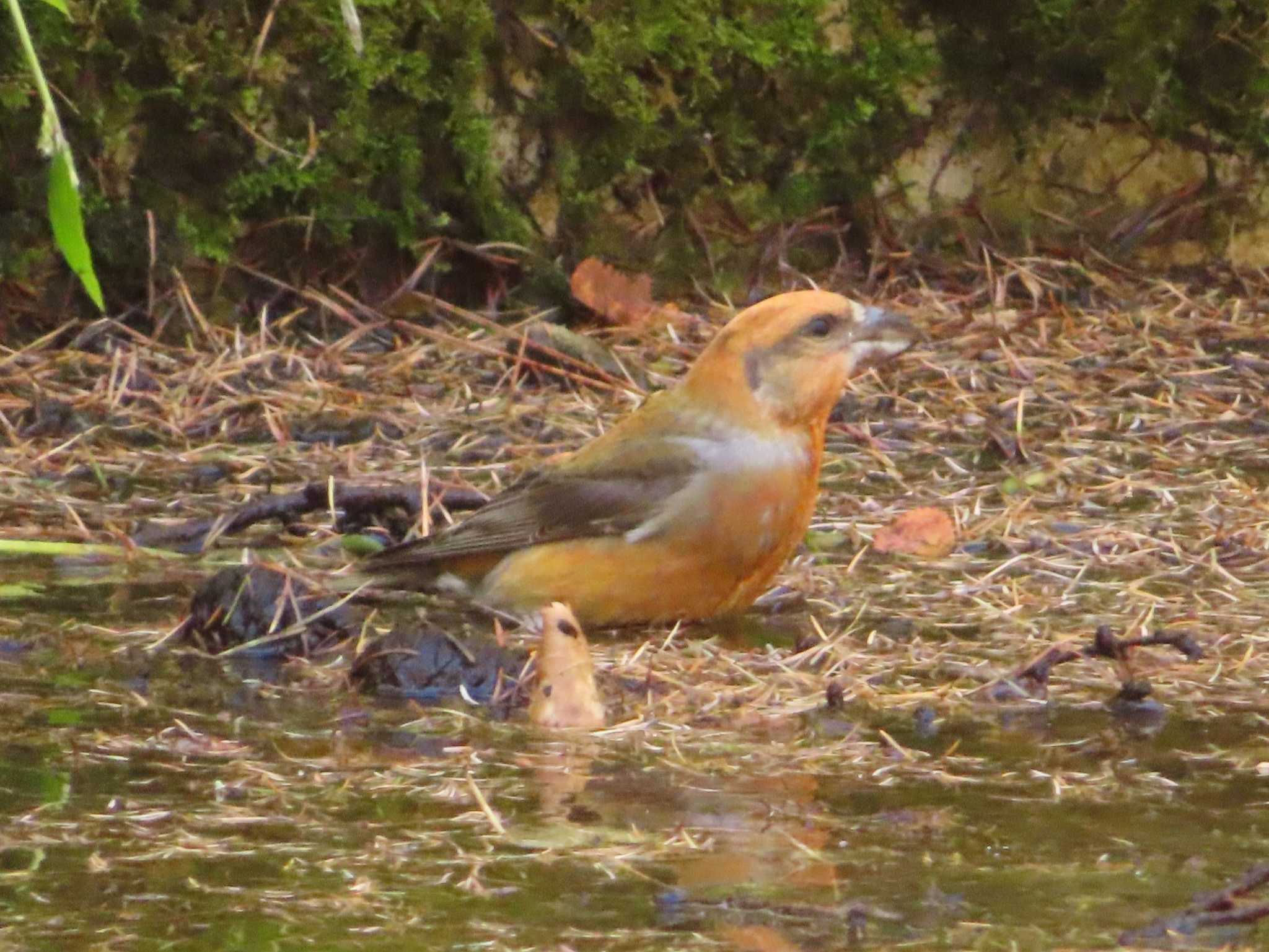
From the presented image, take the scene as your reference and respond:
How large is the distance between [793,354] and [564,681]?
4.66 ft

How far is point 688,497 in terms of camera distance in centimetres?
478

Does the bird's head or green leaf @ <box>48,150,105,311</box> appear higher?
green leaf @ <box>48,150,105,311</box>

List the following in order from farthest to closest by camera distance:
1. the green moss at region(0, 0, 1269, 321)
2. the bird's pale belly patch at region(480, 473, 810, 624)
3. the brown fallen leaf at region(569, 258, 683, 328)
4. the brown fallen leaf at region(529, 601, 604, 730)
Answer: the brown fallen leaf at region(569, 258, 683, 328), the green moss at region(0, 0, 1269, 321), the bird's pale belly patch at region(480, 473, 810, 624), the brown fallen leaf at region(529, 601, 604, 730)

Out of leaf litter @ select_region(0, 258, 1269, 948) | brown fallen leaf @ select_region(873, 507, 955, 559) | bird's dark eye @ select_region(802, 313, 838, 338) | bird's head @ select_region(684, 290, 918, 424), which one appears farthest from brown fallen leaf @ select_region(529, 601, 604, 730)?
brown fallen leaf @ select_region(873, 507, 955, 559)

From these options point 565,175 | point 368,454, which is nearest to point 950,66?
point 565,175

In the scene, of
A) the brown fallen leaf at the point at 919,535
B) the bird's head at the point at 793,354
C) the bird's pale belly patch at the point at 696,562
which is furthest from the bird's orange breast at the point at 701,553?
the brown fallen leaf at the point at 919,535

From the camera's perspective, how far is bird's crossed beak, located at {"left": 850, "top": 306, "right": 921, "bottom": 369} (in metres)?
5.21

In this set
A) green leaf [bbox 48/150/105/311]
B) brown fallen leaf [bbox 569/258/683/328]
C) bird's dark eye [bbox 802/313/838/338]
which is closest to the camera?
green leaf [bbox 48/150/105/311]

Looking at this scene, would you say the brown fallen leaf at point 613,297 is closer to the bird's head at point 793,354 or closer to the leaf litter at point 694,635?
the leaf litter at point 694,635

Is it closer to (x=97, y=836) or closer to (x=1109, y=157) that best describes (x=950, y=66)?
(x=1109, y=157)

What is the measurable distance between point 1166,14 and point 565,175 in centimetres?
238

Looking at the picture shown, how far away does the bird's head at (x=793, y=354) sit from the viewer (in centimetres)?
504

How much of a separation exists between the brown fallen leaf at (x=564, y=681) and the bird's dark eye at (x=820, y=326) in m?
A: 1.36

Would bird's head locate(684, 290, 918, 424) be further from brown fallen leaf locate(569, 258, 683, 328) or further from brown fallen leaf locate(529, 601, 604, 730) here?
brown fallen leaf locate(569, 258, 683, 328)
